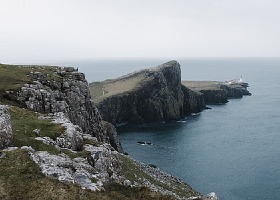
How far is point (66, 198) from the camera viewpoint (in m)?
29.5

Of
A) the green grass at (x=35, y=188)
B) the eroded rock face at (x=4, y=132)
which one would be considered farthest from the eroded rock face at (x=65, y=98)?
the green grass at (x=35, y=188)

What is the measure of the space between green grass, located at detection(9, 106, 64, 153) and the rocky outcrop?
1584cm

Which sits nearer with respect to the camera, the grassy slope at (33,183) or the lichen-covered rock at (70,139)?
the grassy slope at (33,183)

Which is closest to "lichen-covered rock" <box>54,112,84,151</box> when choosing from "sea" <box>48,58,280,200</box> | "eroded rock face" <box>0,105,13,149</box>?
"eroded rock face" <box>0,105,13,149</box>

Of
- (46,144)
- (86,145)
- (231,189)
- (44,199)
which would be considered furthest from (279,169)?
(44,199)

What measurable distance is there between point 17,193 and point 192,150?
389 feet

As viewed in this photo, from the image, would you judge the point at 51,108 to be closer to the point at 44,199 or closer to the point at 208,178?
the point at 44,199

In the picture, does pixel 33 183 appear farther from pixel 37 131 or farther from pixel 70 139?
pixel 70 139

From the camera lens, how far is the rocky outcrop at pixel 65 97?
72.2 m

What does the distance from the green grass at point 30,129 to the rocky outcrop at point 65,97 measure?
1584 centimetres

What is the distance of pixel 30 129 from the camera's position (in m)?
44.8

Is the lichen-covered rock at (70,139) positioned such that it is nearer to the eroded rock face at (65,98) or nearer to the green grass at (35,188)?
the green grass at (35,188)

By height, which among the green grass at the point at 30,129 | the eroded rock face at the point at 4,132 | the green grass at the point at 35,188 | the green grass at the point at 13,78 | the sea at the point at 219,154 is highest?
the green grass at the point at 13,78

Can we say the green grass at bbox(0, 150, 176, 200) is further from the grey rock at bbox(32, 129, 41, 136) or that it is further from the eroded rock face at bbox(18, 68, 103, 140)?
the eroded rock face at bbox(18, 68, 103, 140)
